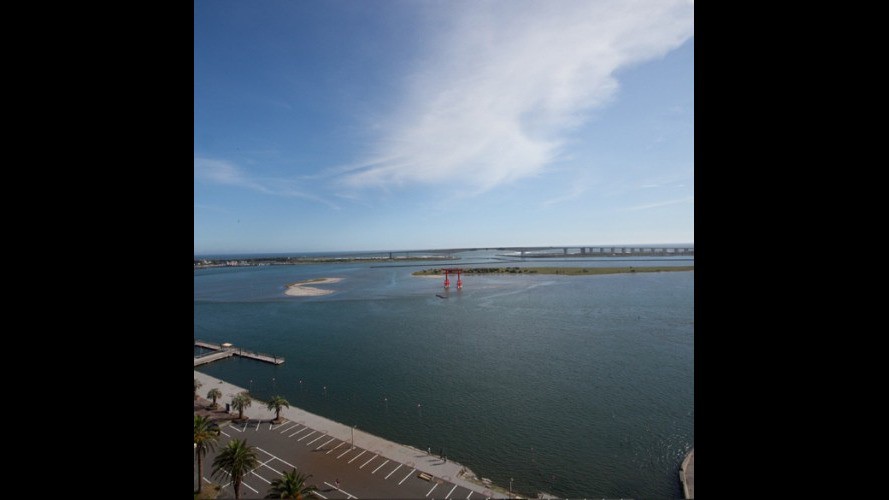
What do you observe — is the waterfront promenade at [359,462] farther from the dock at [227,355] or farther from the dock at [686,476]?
the dock at [227,355]

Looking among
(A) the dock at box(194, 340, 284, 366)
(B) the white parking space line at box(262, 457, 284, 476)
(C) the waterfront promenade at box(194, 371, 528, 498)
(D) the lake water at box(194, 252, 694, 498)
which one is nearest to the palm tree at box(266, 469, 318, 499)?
(C) the waterfront promenade at box(194, 371, 528, 498)

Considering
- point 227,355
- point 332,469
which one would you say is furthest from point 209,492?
point 227,355

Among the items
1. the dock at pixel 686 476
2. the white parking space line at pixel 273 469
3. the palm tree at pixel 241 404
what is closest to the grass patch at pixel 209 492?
the white parking space line at pixel 273 469

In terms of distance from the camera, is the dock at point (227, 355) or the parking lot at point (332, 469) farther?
the dock at point (227, 355)

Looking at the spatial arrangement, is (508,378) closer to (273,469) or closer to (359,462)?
(359,462)
